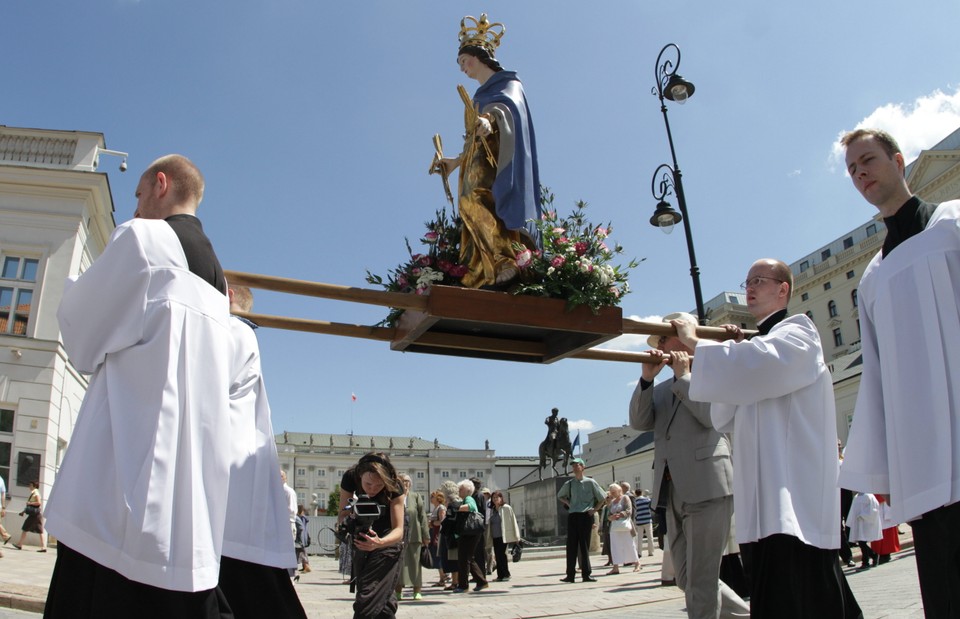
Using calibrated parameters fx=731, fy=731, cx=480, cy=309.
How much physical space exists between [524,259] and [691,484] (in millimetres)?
2032

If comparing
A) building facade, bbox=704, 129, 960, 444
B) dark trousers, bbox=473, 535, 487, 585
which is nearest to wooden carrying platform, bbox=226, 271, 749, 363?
dark trousers, bbox=473, 535, 487, 585

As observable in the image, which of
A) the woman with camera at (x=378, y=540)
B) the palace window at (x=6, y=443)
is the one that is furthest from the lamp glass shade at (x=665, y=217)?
the palace window at (x=6, y=443)

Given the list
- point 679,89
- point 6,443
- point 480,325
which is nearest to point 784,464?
point 480,325

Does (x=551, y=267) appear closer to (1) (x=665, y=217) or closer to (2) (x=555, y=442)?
(1) (x=665, y=217)

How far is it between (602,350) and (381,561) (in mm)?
2611

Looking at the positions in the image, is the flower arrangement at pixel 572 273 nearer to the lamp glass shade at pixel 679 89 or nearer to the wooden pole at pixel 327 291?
the wooden pole at pixel 327 291

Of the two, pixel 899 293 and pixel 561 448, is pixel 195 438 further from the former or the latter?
pixel 561 448

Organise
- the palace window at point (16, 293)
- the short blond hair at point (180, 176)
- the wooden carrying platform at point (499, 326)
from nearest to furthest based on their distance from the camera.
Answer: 1. the short blond hair at point (180, 176)
2. the wooden carrying platform at point (499, 326)
3. the palace window at point (16, 293)

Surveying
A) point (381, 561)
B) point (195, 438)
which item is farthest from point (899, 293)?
point (381, 561)

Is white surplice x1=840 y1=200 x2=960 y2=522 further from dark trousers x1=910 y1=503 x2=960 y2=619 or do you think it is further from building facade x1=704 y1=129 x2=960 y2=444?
building facade x1=704 y1=129 x2=960 y2=444

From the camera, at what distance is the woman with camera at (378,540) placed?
5770 mm

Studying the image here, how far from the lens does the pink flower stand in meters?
4.36

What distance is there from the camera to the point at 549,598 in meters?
9.70

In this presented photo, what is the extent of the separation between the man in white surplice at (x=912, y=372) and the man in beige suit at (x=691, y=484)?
1.49 meters
